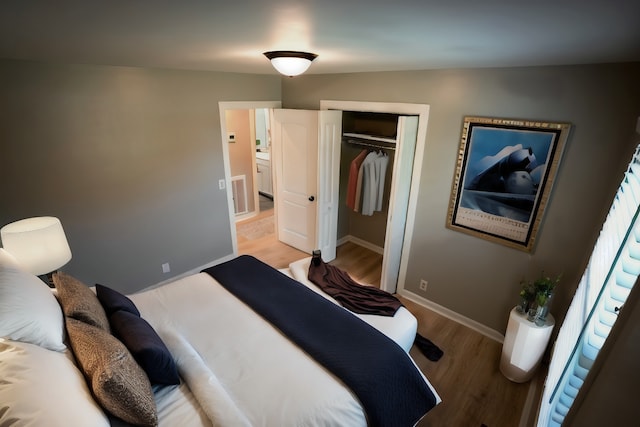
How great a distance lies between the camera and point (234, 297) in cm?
222

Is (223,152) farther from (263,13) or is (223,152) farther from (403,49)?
(263,13)

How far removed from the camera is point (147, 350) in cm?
140

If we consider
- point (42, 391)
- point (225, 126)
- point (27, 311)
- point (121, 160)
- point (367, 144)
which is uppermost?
point (225, 126)

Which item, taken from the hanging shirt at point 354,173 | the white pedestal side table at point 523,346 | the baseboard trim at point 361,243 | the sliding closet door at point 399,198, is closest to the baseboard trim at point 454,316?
the sliding closet door at point 399,198

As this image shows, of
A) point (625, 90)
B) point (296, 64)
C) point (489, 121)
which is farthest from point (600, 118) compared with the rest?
point (296, 64)

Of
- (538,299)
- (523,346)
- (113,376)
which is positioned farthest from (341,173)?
(113,376)

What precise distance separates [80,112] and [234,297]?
78.7 inches

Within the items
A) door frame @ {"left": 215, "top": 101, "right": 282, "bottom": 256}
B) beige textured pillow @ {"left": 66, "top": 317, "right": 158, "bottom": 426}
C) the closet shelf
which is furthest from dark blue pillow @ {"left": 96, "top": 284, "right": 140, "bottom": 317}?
the closet shelf

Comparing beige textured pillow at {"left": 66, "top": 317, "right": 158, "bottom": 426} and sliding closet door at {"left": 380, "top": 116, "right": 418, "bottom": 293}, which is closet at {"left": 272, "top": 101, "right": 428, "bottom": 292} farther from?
beige textured pillow at {"left": 66, "top": 317, "right": 158, "bottom": 426}

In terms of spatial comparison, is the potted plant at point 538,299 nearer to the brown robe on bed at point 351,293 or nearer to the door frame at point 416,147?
the brown robe on bed at point 351,293

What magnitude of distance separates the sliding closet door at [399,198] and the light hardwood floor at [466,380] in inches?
15.3

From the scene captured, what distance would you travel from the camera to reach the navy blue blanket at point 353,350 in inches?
61.2

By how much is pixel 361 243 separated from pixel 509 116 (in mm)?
2639

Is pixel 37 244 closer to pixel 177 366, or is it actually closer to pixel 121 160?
pixel 121 160
